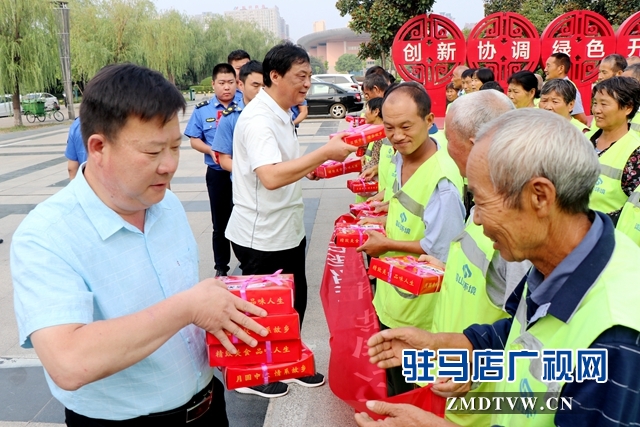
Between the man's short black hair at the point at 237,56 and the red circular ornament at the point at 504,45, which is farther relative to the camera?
the red circular ornament at the point at 504,45

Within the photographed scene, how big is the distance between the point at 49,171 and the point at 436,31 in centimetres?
695

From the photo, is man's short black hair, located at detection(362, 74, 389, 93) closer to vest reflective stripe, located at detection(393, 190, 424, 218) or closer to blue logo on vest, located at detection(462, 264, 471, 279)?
vest reflective stripe, located at detection(393, 190, 424, 218)

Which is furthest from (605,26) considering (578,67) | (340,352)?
(340,352)

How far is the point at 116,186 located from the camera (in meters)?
1.23

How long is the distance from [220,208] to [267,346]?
3014 mm

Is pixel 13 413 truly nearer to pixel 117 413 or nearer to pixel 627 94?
pixel 117 413

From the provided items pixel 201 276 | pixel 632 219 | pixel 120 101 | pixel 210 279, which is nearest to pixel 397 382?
pixel 210 279

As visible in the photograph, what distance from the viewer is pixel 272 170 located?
7.59 ft

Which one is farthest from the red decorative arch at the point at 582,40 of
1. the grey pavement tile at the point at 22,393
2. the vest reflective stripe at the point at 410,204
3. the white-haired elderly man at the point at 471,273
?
the grey pavement tile at the point at 22,393

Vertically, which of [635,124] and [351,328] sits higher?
[635,124]

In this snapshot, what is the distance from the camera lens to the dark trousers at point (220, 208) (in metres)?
4.23

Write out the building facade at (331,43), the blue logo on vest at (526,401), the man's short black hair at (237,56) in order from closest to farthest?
the blue logo on vest at (526,401) → the man's short black hair at (237,56) → the building facade at (331,43)

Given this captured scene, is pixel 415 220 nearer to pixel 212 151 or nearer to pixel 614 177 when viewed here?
pixel 614 177

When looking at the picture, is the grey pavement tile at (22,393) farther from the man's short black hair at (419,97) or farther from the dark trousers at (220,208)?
the man's short black hair at (419,97)
